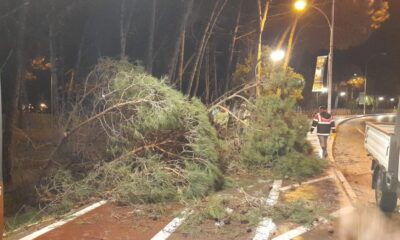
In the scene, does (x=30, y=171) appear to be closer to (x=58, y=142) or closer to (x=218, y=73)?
(x=58, y=142)

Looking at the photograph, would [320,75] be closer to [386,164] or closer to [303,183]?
[303,183]

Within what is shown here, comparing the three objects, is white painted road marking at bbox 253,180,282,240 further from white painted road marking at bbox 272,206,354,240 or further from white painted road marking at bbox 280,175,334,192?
white painted road marking at bbox 280,175,334,192

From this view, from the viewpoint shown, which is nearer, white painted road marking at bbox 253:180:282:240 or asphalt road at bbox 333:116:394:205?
white painted road marking at bbox 253:180:282:240

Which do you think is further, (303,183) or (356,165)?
(356,165)

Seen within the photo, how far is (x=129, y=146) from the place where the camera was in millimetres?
9414

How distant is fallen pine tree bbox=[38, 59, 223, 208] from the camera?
8.77 m

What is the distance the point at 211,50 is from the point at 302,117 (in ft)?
49.3

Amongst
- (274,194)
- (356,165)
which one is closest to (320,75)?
(356,165)

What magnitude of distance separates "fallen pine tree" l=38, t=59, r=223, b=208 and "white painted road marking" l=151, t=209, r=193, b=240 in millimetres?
929

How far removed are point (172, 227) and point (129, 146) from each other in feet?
8.63

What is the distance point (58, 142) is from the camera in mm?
9398

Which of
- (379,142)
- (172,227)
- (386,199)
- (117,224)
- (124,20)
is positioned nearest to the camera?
(172,227)

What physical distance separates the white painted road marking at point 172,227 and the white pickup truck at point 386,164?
356 centimetres

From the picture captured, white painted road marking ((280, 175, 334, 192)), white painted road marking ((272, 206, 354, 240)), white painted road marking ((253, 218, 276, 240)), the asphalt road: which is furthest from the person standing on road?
white painted road marking ((253, 218, 276, 240))
